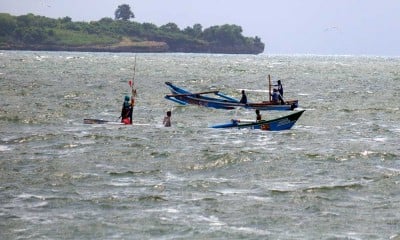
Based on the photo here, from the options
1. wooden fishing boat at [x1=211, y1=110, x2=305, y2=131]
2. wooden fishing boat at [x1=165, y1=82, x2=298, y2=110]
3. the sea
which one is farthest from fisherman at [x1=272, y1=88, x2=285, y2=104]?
wooden fishing boat at [x1=211, y1=110, x2=305, y2=131]

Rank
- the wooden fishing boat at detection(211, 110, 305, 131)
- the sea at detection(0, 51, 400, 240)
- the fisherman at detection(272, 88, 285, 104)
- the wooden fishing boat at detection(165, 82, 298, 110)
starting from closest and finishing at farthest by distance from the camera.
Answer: the sea at detection(0, 51, 400, 240)
the wooden fishing boat at detection(211, 110, 305, 131)
the wooden fishing boat at detection(165, 82, 298, 110)
the fisherman at detection(272, 88, 285, 104)

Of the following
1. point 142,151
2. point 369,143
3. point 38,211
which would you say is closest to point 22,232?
point 38,211

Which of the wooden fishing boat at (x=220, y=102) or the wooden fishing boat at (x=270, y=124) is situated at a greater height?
the wooden fishing boat at (x=270, y=124)

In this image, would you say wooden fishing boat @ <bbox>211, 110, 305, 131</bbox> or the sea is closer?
the sea

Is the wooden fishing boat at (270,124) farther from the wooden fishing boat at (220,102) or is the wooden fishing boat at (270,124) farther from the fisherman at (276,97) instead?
the fisherman at (276,97)

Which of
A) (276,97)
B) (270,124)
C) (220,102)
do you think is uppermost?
(276,97)

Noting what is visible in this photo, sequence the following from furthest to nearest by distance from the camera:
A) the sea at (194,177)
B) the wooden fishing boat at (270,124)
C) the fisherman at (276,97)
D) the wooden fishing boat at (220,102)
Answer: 1. the fisherman at (276,97)
2. the wooden fishing boat at (220,102)
3. the wooden fishing boat at (270,124)
4. the sea at (194,177)

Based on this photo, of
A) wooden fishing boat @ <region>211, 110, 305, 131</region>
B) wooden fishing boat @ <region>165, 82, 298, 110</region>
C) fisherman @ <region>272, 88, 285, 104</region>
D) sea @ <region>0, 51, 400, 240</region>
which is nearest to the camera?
sea @ <region>0, 51, 400, 240</region>

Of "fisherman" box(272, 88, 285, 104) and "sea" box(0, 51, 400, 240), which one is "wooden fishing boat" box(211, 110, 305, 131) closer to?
"sea" box(0, 51, 400, 240)

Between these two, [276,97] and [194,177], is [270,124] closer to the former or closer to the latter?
[276,97]

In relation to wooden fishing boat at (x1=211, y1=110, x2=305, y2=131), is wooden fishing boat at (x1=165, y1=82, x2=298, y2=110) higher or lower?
lower

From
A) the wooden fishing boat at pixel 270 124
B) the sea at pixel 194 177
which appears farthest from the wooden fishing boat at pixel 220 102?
the wooden fishing boat at pixel 270 124

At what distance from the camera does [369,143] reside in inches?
1310

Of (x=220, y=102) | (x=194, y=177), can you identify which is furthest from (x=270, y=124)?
(x=194, y=177)
